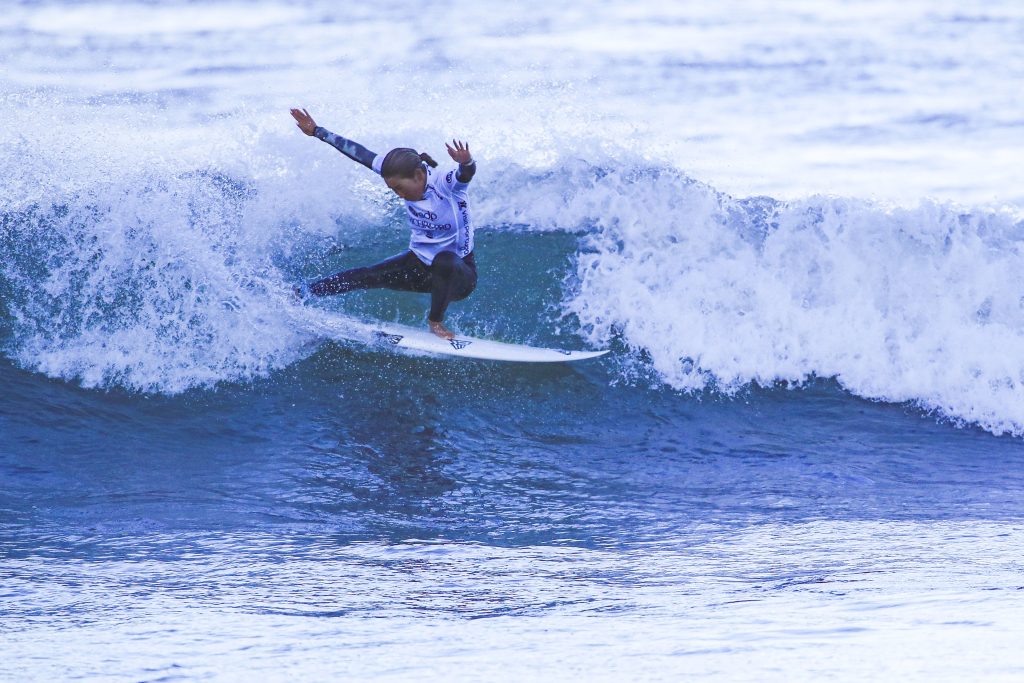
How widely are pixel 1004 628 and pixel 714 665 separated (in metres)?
0.94

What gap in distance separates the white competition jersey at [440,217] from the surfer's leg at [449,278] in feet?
0.19

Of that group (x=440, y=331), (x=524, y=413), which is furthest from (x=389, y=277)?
(x=524, y=413)

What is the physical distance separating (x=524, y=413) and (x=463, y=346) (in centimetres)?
81

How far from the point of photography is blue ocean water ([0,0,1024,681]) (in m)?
3.87

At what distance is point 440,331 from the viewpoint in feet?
27.1

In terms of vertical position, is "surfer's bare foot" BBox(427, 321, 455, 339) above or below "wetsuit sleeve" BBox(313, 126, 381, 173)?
below

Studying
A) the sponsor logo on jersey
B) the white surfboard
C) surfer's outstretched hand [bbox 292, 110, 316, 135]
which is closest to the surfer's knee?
the sponsor logo on jersey

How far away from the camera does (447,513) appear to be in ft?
20.1

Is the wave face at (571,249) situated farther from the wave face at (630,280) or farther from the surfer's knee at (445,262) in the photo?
the surfer's knee at (445,262)

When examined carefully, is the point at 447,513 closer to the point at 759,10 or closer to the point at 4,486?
the point at 4,486

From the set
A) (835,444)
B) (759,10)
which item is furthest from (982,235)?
(759,10)

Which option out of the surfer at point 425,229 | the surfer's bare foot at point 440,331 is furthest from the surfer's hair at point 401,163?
the surfer's bare foot at point 440,331

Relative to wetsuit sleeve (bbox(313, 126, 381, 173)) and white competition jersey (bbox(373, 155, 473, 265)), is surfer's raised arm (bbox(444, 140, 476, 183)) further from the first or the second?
wetsuit sleeve (bbox(313, 126, 381, 173))

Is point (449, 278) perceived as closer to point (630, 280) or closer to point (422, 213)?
point (422, 213)
